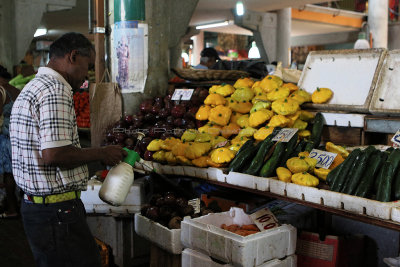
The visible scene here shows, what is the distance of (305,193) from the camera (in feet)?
9.55

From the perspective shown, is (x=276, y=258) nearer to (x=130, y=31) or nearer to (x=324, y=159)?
(x=324, y=159)

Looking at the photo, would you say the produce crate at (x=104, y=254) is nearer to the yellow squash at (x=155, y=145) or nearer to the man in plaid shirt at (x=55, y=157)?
the yellow squash at (x=155, y=145)

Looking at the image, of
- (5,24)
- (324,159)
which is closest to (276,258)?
(324,159)

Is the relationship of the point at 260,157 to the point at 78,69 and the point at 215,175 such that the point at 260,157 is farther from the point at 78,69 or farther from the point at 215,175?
the point at 78,69

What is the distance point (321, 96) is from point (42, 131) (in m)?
2.68

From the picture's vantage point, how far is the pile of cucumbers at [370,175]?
2637 millimetres

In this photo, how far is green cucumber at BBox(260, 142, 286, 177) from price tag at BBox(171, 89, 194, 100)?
1736mm

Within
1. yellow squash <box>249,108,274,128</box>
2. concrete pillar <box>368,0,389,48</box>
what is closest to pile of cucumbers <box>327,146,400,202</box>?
yellow squash <box>249,108,274,128</box>

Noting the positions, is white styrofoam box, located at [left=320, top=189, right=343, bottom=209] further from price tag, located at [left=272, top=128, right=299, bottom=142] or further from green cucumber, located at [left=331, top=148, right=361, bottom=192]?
price tag, located at [left=272, top=128, right=299, bottom=142]

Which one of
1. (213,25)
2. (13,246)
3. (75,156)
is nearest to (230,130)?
(75,156)

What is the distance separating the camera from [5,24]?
37.6ft

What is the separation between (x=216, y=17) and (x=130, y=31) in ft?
27.3

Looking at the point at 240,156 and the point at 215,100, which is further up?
the point at 215,100

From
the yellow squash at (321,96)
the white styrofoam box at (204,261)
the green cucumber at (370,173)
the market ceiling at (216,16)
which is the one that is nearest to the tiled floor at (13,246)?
the white styrofoam box at (204,261)
